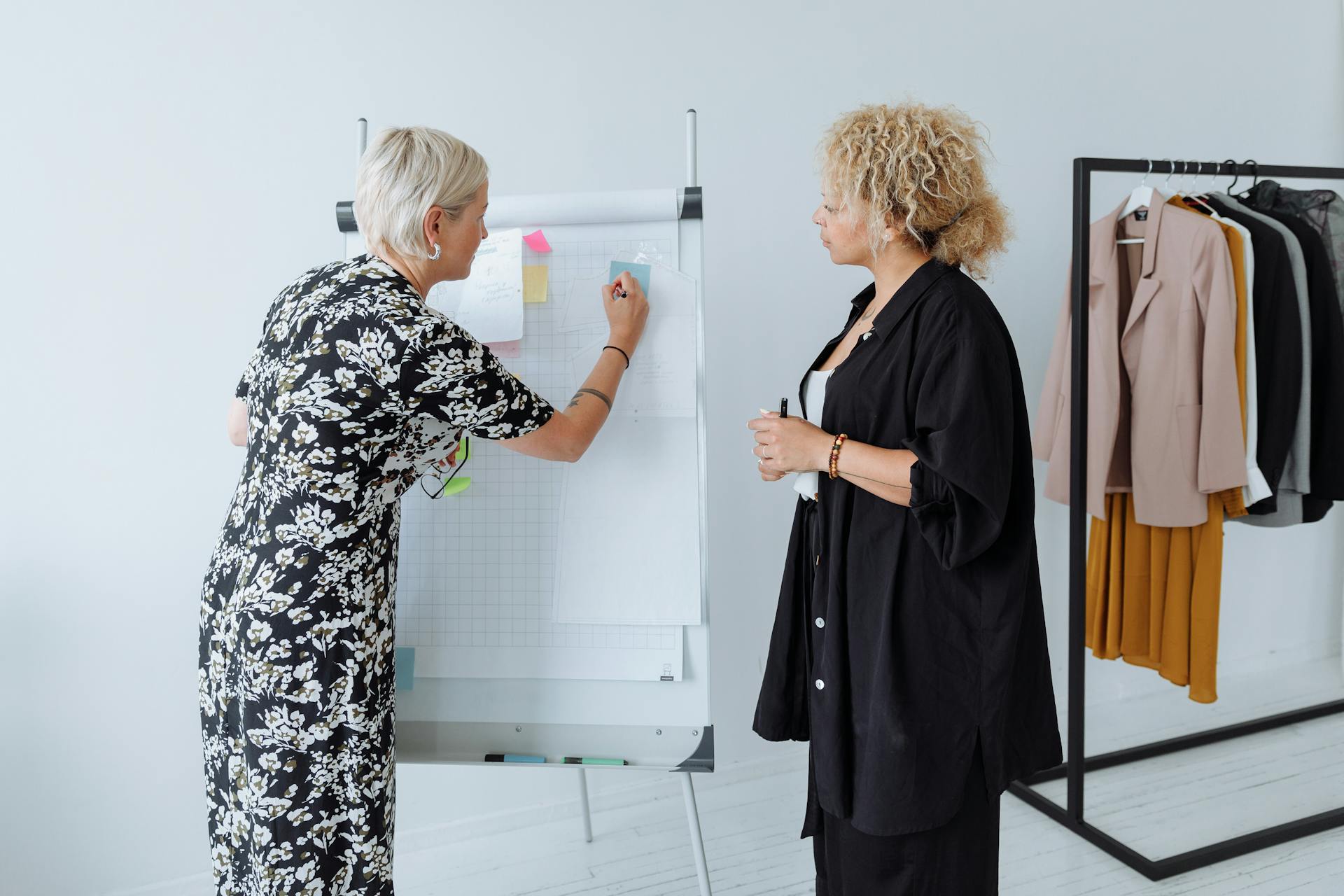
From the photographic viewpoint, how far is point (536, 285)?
1728 millimetres

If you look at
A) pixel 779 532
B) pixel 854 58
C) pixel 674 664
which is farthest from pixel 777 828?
pixel 854 58

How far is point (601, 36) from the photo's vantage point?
2.28 meters

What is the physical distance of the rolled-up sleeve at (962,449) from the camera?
1238 mm

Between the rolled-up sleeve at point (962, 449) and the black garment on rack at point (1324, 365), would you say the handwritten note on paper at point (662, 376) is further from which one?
the black garment on rack at point (1324, 365)

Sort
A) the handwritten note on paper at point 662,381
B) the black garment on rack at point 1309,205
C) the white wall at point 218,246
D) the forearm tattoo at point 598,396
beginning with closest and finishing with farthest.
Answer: the forearm tattoo at point 598,396
the handwritten note on paper at point 662,381
the white wall at point 218,246
the black garment on rack at point 1309,205

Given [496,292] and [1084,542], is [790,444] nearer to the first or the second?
[496,292]

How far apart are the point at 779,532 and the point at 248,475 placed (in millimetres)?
1524

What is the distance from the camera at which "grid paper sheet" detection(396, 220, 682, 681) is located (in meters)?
1.70

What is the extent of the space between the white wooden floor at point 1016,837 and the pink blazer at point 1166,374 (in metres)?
0.78

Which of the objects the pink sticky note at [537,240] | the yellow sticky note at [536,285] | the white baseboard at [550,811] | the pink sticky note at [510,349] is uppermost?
the pink sticky note at [537,240]

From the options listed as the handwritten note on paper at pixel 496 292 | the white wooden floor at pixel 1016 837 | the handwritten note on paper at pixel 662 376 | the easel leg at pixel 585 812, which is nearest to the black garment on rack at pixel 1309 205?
the white wooden floor at pixel 1016 837

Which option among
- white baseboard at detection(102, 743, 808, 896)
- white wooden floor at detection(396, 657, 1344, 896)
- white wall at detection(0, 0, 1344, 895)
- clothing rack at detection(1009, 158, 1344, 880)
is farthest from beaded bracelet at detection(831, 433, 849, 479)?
white baseboard at detection(102, 743, 808, 896)

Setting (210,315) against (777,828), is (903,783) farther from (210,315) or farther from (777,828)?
(210,315)

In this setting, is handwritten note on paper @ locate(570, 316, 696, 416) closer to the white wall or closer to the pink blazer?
the white wall
